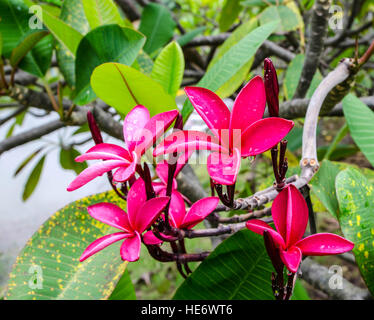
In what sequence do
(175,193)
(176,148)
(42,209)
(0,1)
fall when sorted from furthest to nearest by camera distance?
(42,209) → (0,1) → (175,193) → (176,148)

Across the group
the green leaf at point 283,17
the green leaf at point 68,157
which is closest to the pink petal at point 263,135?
the green leaf at point 283,17

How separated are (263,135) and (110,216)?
0.16 m

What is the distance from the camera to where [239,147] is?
0.93ft

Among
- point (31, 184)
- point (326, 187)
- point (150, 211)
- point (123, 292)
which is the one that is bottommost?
point (31, 184)

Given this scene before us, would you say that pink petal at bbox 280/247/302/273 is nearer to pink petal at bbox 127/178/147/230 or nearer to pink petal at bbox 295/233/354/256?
pink petal at bbox 295/233/354/256

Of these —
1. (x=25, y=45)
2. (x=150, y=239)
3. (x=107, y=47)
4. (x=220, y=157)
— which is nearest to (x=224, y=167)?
(x=220, y=157)

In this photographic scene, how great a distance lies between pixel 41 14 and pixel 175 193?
1.30ft

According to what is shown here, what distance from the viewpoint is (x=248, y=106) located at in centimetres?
30

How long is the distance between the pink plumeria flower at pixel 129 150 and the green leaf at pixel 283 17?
786mm

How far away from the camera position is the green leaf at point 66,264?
457 millimetres

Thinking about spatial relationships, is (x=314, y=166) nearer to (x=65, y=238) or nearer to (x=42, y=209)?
(x=65, y=238)

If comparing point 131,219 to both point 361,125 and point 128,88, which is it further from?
A: point 361,125

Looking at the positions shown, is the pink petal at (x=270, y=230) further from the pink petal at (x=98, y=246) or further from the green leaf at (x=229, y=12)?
the green leaf at (x=229, y=12)
